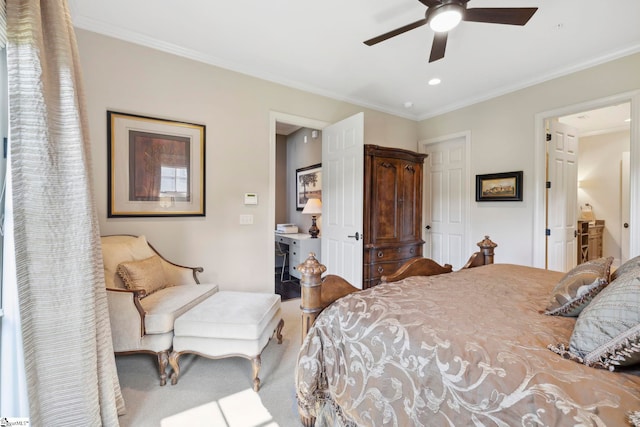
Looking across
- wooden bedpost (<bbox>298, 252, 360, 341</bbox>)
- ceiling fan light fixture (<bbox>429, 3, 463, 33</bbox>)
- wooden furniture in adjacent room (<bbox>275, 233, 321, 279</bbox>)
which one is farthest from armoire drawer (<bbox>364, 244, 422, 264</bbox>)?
ceiling fan light fixture (<bbox>429, 3, 463, 33</bbox>)

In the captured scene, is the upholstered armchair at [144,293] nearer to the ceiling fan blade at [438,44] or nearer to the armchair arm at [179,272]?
the armchair arm at [179,272]

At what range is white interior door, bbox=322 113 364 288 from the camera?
3072 millimetres

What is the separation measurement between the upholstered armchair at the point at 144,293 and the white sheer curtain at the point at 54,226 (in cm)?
38

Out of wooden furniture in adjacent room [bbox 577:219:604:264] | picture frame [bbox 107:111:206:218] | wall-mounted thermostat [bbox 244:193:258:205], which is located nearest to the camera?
picture frame [bbox 107:111:206:218]

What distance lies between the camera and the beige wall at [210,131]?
2.35 metres

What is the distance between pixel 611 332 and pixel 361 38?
255 centimetres

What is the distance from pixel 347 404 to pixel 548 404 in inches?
28.7

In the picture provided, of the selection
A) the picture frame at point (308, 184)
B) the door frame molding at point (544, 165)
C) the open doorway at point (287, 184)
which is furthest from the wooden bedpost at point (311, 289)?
the picture frame at point (308, 184)

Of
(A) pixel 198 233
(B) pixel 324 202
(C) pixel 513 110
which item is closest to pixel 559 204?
(C) pixel 513 110

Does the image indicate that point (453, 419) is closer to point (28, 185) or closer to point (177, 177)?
point (28, 185)

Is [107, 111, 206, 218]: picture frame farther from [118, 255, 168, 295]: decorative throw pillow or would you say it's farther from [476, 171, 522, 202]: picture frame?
[476, 171, 522, 202]: picture frame

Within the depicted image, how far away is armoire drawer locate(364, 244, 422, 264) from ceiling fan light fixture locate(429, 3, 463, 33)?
2105 mm

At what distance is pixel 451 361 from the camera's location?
0.88 meters

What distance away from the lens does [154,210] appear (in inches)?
101
